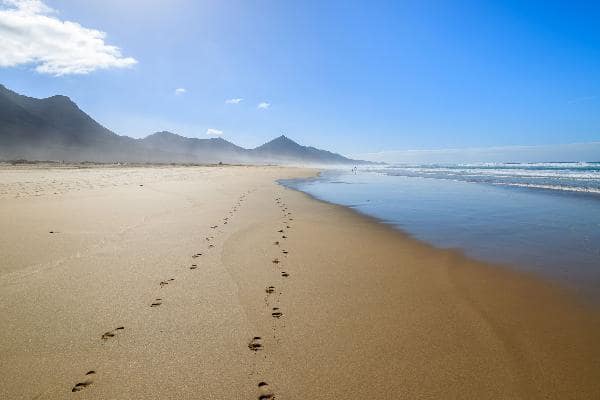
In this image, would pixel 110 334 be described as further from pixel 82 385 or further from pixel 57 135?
pixel 57 135

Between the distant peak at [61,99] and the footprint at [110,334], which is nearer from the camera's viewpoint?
the footprint at [110,334]

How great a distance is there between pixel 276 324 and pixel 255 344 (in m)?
0.48

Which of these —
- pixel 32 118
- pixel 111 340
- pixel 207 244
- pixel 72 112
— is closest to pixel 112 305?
pixel 111 340

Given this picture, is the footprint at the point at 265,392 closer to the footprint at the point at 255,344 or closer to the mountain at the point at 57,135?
the footprint at the point at 255,344

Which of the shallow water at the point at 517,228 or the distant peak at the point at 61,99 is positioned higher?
the distant peak at the point at 61,99

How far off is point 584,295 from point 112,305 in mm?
6885

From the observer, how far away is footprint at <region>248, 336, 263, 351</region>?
3.48 meters

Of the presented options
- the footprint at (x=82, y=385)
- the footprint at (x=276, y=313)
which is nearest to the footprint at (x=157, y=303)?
the footprint at (x=82, y=385)

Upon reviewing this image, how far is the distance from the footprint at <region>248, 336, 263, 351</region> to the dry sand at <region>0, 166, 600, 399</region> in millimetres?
43

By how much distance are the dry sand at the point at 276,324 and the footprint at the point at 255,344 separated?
0.14ft

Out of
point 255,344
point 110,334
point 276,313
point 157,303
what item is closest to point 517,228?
point 276,313

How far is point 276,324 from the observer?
399 centimetres

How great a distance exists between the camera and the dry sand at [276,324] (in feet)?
9.67

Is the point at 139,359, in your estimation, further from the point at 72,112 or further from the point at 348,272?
the point at 72,112
